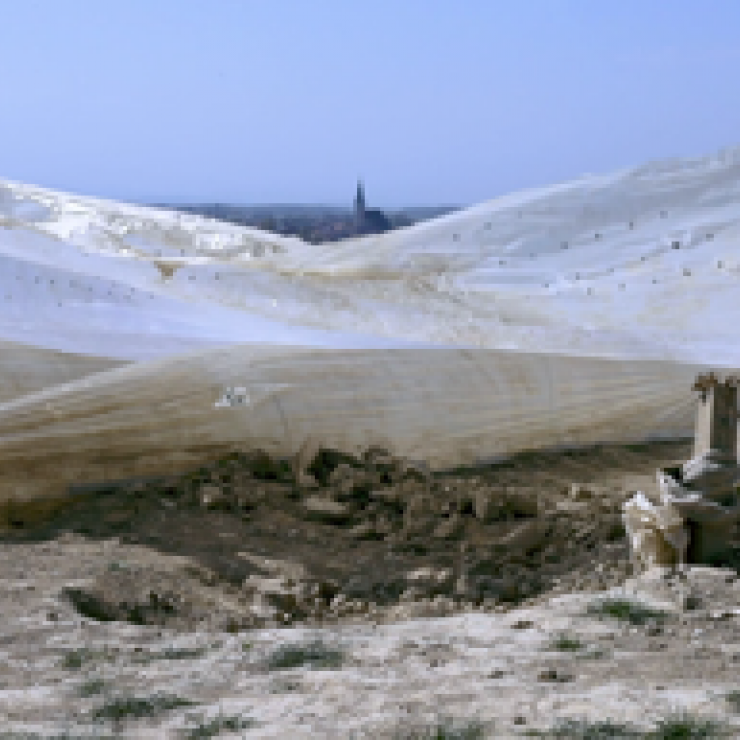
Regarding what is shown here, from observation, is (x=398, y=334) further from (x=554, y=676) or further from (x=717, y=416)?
(x=554, y=676)

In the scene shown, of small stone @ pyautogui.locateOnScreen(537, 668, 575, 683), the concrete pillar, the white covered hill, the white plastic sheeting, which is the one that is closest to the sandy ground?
small stone @ pyautogui.locateOnScreen(537, 668, 575, 683)

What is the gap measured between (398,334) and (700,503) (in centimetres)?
619

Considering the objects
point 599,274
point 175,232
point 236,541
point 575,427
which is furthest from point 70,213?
point 236,541

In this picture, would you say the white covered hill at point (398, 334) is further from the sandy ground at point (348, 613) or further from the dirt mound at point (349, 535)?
the sandy ground at point (348, 613)

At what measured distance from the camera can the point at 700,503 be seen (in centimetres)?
598

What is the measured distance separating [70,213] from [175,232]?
1.71 metres

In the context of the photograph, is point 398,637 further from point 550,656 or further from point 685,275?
point 685,275

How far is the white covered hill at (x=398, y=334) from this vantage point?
863 centimetres

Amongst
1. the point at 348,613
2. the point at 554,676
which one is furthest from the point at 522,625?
the point at 348,613

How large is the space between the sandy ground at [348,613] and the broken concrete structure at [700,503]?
0.60 ft

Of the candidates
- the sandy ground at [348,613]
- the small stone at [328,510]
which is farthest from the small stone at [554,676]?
the small stone at [328,510]

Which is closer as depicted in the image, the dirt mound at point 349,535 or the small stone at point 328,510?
the dirt mound at point 349,535

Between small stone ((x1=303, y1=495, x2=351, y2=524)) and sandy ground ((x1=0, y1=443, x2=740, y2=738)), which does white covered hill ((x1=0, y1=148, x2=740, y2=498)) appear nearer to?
sandy ground ((x1=0, y1=443, x2=740, y2=738))

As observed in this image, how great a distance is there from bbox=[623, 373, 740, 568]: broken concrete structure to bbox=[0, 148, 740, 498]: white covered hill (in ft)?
9.16
